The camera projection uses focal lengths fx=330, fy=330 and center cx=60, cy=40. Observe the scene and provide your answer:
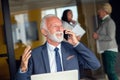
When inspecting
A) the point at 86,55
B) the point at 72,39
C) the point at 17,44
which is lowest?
the point at 17,44

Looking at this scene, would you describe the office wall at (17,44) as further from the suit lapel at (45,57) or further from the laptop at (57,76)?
the laptop at (57,76)

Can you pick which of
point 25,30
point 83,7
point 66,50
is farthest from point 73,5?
point 66,50

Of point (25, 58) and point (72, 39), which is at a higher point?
point (72, 39)

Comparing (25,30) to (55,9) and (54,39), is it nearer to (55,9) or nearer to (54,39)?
(55,9)

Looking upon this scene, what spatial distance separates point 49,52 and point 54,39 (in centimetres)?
13

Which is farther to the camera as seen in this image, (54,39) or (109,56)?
(109,56)

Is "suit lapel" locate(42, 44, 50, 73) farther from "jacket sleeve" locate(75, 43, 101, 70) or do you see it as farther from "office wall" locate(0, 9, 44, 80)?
"office wall" locate(0, 9, 44, 80)

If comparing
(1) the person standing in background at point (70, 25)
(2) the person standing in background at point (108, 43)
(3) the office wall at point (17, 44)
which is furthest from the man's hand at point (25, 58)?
(3) the office wall at point (17, 44)

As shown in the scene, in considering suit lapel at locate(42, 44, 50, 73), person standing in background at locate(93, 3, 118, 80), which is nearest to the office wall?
person standing in background at locate(93, 3, 118, 80)

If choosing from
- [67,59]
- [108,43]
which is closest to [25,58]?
[67,59]

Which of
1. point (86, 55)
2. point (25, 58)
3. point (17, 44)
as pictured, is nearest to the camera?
point (25, 58)

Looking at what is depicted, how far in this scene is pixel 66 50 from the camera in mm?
→ 2744

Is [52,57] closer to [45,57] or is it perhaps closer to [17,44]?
[45,57]

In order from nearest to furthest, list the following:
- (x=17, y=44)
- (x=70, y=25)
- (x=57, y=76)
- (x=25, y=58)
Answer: (x=57, y=76) < (x=25, y=58) < (x=70, y=25) < (x=17, y=44)
